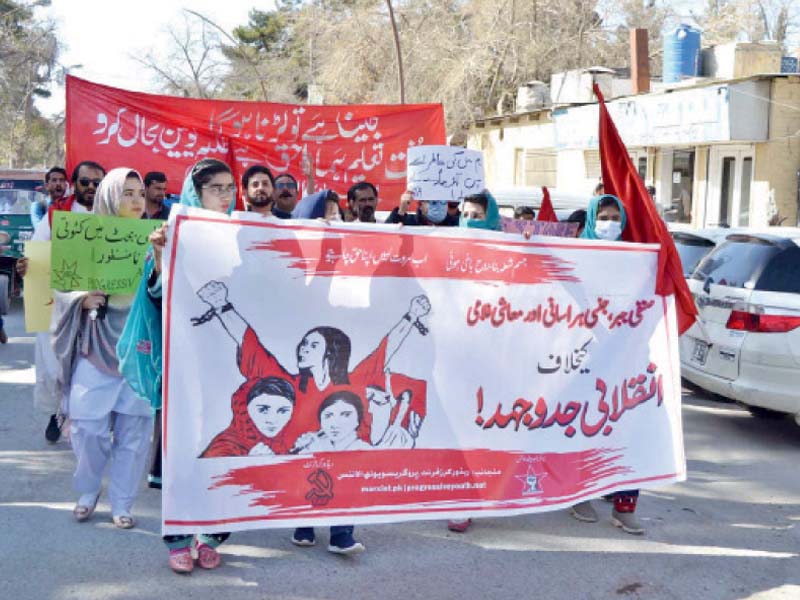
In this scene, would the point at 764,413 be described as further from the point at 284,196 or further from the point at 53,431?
the point at 53,431

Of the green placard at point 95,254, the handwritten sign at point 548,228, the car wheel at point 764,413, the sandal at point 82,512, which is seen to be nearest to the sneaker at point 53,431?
the sandal at point 82,512

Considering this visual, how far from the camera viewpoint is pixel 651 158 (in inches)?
879

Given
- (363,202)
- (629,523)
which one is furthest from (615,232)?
(363,202)

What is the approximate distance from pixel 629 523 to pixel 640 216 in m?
1.61

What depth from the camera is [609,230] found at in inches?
213

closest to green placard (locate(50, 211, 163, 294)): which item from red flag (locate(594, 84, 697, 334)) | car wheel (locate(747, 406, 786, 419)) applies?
red flag (locate(594, 84, 697, 334))

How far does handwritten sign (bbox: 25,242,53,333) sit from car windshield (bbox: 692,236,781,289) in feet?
15.9

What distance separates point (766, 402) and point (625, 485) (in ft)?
8.83

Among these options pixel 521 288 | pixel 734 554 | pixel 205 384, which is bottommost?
pixel 734 554

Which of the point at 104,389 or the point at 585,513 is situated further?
the point at 585,513

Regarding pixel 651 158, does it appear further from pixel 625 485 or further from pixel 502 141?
pixel 625 485

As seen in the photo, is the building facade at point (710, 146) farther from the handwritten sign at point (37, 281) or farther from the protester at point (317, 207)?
the handwritten sign at point (37, 281)

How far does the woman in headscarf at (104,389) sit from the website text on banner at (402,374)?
1052mm

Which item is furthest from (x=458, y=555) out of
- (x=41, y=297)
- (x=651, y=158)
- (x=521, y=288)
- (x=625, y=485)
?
(x=651, y=158)
